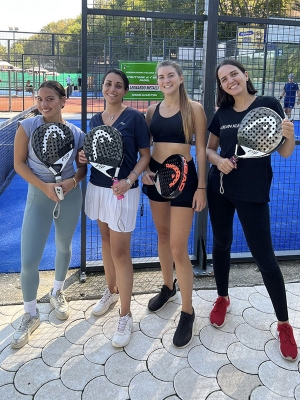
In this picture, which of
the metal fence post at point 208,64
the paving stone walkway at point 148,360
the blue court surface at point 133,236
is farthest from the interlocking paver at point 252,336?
the blue court surface at point 133,236

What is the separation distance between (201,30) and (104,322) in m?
2.65

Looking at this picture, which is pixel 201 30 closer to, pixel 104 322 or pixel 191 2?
pixel 191 2

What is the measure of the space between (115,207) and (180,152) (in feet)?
1.85

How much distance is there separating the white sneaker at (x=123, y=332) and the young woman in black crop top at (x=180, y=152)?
32 centimetres

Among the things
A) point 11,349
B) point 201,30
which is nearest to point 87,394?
point 11,349

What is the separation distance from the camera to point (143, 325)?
9.46 ft

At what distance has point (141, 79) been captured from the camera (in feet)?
11.4

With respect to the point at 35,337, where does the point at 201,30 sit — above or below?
above

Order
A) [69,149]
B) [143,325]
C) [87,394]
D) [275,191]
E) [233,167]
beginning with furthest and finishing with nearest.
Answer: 1. [275,191]
2. [143,325]
3. [69,149]
4. [233,167]
5. [87,394]

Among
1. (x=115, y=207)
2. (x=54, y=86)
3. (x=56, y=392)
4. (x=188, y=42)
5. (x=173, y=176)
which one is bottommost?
(x=56, y=392)

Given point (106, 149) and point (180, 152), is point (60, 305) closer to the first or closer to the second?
point (106, 149)

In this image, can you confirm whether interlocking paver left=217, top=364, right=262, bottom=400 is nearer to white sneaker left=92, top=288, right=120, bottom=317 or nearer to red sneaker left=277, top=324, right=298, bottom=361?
red sneaker left=277, top=324, right=298, bottom=361

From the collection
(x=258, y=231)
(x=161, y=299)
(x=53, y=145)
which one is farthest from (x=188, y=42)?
(x=161, y=299)

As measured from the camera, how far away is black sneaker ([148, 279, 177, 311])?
3.07m
